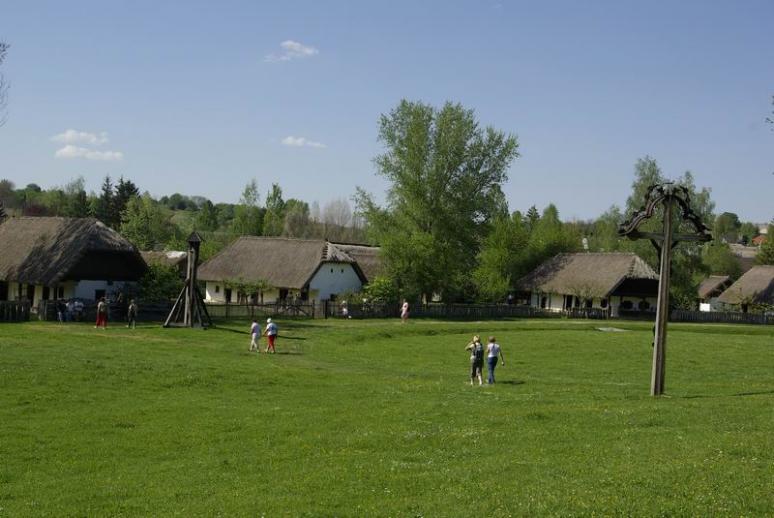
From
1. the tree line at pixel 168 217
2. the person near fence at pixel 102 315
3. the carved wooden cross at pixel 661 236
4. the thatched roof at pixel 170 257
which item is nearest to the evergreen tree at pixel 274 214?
the tree line at pixel 168 217

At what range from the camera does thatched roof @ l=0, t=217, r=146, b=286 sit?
166 ft

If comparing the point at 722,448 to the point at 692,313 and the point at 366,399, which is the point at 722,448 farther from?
the point at 692,313

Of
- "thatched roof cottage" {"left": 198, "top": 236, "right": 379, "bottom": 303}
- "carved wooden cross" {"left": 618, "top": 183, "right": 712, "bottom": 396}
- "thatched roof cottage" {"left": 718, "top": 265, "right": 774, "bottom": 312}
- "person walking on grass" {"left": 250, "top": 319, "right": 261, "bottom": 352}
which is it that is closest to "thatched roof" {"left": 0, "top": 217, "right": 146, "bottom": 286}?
"thatched roof cottage" {"left": 198, "top": 236, "right": 379, "bottom": 303}

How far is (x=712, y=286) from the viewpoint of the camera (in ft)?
350

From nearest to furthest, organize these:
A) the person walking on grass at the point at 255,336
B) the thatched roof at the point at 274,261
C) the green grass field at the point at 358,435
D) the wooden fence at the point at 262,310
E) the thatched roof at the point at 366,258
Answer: the green grass field at the point at 358,435
the person walking on grass at the point at 255,336
the wooden fence at the point at 262,310
the thatched roof at the point at 274,261
the thatched roof at the point at 366,258

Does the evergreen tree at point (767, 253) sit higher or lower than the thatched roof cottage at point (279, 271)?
higher

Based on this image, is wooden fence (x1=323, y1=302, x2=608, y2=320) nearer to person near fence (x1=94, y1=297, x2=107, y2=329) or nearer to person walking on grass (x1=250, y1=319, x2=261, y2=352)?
person near fence (x1=94, y1=297, x2=107, y2=329)

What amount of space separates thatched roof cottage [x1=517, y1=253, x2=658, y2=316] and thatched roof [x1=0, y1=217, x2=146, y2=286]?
40.7m

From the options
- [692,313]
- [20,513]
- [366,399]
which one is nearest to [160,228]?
[692,313]

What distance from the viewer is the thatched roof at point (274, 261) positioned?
218 ft

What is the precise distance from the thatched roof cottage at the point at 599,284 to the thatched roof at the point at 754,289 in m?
14.7

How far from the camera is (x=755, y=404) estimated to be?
21484mm

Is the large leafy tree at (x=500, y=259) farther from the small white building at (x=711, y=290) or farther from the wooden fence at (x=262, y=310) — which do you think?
the small white building at (x=711, y=290)

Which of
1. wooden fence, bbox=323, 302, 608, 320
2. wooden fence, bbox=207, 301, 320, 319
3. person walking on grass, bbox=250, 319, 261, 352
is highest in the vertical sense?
wooden fence, bbox=323, 302, 608, 320
